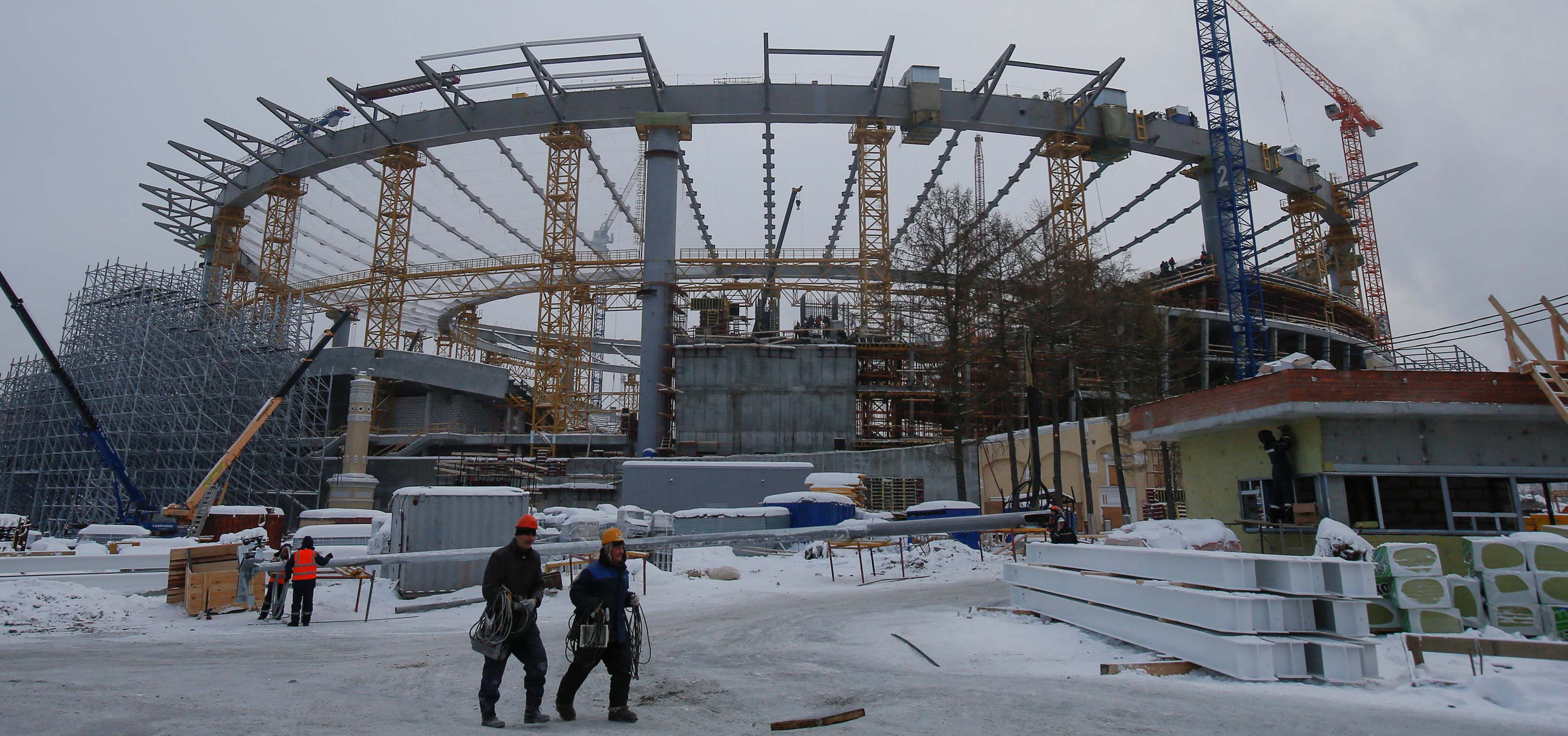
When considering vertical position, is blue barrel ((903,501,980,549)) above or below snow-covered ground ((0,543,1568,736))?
above

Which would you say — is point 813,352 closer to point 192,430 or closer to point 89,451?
point 192,430

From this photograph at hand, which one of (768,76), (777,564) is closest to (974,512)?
(777,564)

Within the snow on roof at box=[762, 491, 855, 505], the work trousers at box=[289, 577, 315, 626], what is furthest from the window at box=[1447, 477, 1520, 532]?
the work trousers at box=[289, 577, 315, 626]

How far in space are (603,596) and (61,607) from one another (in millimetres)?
10884

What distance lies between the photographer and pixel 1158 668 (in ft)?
→ 24.0

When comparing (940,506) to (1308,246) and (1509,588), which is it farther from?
(1308,246)

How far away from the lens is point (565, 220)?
147ft

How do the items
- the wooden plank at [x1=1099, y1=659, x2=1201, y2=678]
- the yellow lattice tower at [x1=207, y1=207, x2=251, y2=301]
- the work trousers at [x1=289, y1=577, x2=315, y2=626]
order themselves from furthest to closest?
1. the yellow lattice tower at [x1=207, y1=207, x2=251, y2=301]
2. the work trousers at [x1=289, y1=577, x2=315, y2=626]
3. the wooden plank at [x1=1099, y1=659, x2=1201, y2=678]

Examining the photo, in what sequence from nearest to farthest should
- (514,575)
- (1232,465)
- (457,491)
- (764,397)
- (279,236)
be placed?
(514,575) < (1232,465) < (457,491) < (764,397) < (279,236)

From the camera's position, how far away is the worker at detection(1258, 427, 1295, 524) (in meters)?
11.3

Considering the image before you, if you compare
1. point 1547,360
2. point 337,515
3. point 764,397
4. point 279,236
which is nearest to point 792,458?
point 764,397

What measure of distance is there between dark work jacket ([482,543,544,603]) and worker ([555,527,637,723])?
28 cm

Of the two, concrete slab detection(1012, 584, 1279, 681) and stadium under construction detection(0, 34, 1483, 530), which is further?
stadium under construction detection(0, 34, 1483, 530)

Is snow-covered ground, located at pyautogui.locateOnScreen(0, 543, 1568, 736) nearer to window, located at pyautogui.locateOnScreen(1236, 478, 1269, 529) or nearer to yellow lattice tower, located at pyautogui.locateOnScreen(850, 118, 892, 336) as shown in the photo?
window, located at pyautogui.locateOnScreen(1236, 478, 1269, 529)
